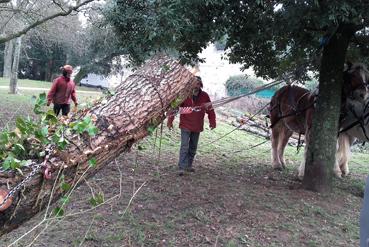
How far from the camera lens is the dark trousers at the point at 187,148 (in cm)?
704

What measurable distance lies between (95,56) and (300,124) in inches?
908

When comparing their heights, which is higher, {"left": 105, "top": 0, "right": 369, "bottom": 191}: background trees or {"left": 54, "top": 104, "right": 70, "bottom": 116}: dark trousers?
{"left": 105, "top": 0, "right": 369, "bottom": 191}: background trees

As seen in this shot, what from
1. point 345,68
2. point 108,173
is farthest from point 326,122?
point 108,173

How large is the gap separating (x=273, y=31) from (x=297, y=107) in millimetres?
2633

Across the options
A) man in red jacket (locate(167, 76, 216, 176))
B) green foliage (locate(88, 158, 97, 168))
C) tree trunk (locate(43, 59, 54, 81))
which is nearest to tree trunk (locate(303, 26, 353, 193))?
man in red jacket (locate(167, 76, 216, 176))

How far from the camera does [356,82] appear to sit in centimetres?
639

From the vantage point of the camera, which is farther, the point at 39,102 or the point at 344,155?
the point at 344,155

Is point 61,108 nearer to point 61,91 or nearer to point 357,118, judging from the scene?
point 61,91

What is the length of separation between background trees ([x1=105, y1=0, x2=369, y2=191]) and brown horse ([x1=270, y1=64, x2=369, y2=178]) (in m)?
0.53

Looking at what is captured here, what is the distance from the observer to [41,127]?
2771mm

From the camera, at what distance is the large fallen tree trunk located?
2537mm

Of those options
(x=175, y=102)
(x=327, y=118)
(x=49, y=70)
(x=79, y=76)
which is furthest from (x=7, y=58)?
(x=175, y=102)

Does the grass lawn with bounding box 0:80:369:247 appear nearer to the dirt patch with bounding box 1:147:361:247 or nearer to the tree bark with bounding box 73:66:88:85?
the dirt patch with bounding box 1:147:361:247

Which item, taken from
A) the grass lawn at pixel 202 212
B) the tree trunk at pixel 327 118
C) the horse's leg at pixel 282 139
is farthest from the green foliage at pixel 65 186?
the horse's leg at pixel 282 139
